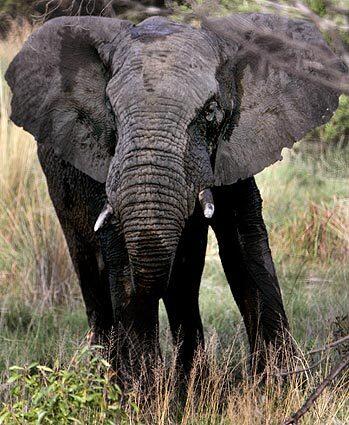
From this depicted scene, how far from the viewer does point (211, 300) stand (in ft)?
26.8

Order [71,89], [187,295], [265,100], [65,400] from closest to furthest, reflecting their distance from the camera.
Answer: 1. [65,400]
2. [265,100]
3. [71,89]
4. [187,295]

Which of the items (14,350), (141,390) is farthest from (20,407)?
(14,350)

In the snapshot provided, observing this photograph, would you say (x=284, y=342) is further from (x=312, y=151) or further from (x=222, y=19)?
(x=312, y=151)

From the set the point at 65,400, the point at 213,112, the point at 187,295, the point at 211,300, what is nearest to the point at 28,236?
the point at 211,300

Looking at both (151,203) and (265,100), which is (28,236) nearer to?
(265,100)

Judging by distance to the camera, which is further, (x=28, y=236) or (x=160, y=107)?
(x=28, y=236)

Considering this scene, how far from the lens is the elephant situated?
478cm

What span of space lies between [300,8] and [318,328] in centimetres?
402

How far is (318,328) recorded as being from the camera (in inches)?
257

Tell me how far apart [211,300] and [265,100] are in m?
2.84

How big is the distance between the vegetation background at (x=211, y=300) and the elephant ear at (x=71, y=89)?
0.34m

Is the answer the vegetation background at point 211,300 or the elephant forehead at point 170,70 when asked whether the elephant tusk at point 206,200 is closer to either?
the elephant forehead at point 170,70

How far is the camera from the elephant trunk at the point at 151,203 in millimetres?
4656

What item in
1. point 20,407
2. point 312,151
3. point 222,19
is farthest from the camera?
point 312,151
